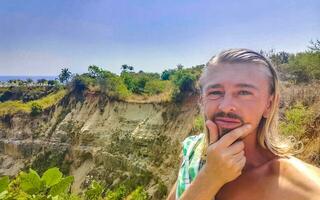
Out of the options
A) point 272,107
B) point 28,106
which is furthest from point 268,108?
point 28,106

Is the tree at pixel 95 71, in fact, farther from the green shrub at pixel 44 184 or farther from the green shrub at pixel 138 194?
the green shrub at pixel 44 184

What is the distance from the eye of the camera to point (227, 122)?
1.18m

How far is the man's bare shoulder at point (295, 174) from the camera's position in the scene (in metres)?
1.09

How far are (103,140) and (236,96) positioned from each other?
24.8m

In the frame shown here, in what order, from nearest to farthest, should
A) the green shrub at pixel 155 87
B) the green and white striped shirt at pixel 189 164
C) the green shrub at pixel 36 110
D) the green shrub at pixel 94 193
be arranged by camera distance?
the green and white striped shirt at pixel 189 164 → the green shrub at pixel 94 193 → the green shrub at pixel 155 87 → the green shrub at pixel 36 110

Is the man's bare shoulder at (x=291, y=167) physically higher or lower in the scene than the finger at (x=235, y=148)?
lower

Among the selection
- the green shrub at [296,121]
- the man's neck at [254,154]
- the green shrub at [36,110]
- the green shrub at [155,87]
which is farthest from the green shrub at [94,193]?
the man's neck at [254,154]

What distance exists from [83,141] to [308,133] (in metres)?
18.9

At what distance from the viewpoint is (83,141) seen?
27.1 m

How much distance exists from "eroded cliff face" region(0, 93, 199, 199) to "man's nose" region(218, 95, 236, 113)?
18100 mm

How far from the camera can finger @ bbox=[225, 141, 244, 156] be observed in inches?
43.5

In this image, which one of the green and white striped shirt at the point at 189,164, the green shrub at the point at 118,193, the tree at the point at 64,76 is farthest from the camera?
the tree at the point at 64,76

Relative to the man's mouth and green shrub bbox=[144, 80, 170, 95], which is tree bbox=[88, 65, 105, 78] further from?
the man's mouth

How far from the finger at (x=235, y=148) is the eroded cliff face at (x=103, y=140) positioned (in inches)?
714
